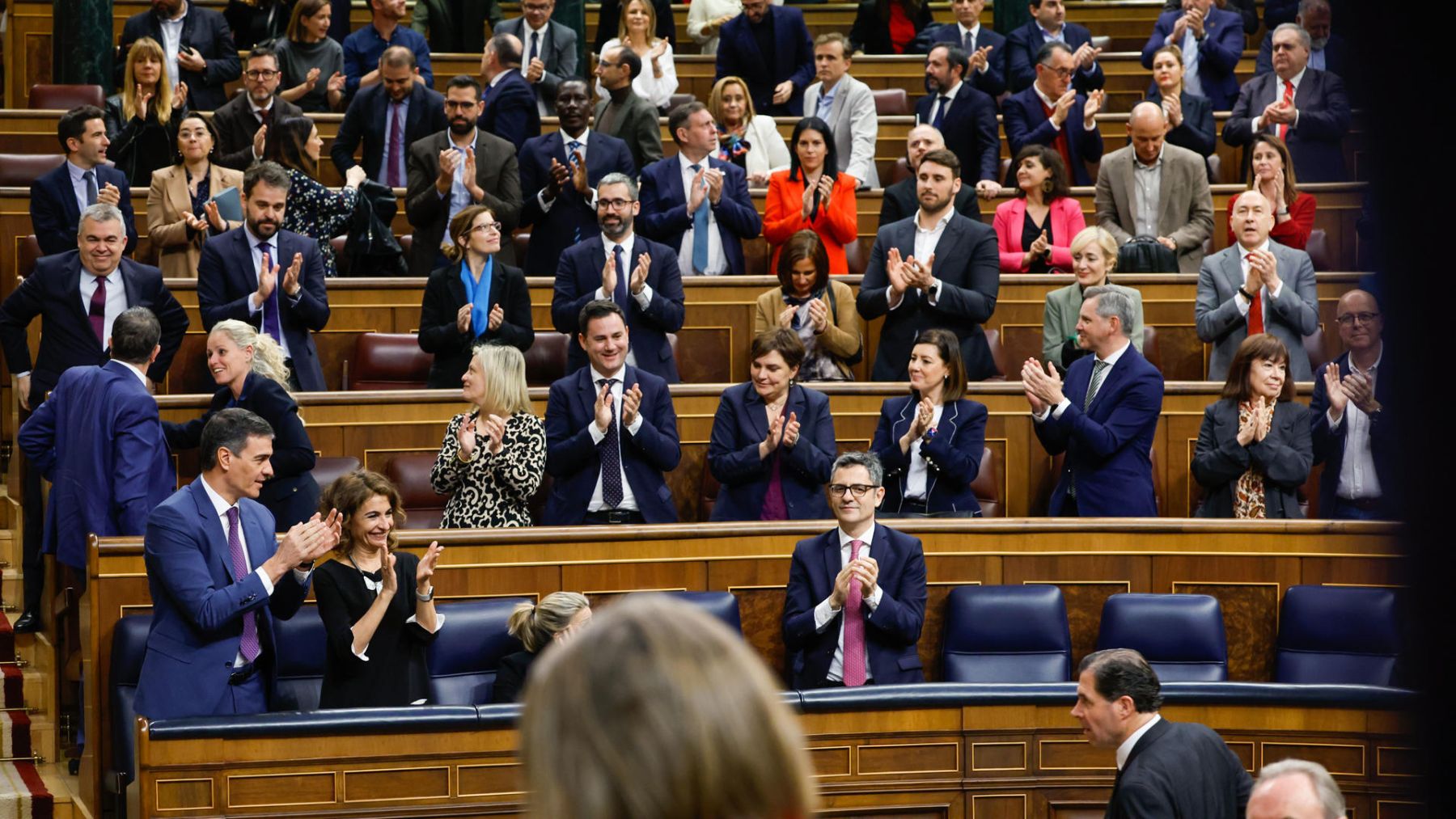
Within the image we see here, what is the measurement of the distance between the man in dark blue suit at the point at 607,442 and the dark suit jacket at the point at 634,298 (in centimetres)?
61

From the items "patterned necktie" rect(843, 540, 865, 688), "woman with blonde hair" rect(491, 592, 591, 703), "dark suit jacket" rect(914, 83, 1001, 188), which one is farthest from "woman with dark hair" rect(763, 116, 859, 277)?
"woman with blonde hair" rect(491, 592, 591, 703)

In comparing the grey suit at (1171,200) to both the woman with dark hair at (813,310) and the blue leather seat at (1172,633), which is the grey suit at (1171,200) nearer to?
the woman with dark hair at (813,310)

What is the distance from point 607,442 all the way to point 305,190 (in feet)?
6.56

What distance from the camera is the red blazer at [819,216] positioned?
698 centimetres

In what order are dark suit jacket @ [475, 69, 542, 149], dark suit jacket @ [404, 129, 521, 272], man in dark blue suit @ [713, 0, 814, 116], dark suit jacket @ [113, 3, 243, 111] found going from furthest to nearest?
man in dark blue suit @ [713, 0, 814, 116]
dark suit jacket @ [113, 3, 243, 111]
dark suit jacket @ [475, 69, 542, 149]
dark suit jacket @ [404, 129, 521, 272]

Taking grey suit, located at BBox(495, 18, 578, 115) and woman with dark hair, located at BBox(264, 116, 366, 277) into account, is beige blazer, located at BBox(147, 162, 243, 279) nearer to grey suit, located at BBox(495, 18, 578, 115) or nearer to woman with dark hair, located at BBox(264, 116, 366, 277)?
woman with dark hair, located at BBox(264, 116, 366, 277)

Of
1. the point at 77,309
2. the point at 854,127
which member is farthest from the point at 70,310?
the point at 854,127

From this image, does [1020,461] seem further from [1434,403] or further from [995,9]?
[1434,403]

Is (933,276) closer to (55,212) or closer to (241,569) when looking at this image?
(241,569)

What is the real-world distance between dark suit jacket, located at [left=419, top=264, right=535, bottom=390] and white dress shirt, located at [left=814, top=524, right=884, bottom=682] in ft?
5.50

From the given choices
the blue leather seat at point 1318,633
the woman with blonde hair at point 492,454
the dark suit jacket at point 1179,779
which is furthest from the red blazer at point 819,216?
the dark suit jacket at point 1179,779

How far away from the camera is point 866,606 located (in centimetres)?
497

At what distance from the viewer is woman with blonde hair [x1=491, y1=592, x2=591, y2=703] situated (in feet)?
14.9

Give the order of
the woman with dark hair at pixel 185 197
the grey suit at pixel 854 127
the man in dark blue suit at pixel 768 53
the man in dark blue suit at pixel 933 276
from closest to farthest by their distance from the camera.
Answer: the man in dark blue suit at pixel 933 276, the woman with dark hair at pixel 185 197, the grey suit at pixel 854 127, the man in dark blue suit at pixel 768 53
